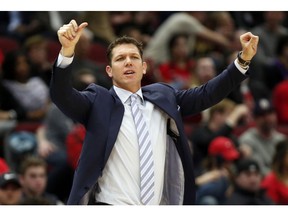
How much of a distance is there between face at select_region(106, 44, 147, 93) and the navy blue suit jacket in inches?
4.3

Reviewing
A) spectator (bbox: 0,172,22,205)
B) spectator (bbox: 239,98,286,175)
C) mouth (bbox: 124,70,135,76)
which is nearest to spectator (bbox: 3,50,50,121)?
spectator (bbox: 239,98,286,175)

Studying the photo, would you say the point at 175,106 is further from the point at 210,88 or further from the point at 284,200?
the point at 284,200

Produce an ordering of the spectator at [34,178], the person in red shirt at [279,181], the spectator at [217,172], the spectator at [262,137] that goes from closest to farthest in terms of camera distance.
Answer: the spectator at [34,178] < the spectator at [217,172] < the person in red shirt at [279,181] < the spectator at [262,137]

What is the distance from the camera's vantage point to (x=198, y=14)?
1127cm

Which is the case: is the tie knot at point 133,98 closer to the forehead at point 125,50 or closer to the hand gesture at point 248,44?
the forehead at point 125,50

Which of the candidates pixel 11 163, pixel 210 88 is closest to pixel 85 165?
pixel 210 88

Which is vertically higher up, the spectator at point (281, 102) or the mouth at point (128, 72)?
the mouth at point (128, 72)

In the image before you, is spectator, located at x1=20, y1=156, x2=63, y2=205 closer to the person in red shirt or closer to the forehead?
the person in red shirt

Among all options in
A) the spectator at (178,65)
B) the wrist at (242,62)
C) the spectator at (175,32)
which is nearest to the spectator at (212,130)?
the spectator at (178,65)

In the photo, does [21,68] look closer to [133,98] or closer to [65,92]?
[133,98]

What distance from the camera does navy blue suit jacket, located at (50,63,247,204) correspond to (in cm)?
503

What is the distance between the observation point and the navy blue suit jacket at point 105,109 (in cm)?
503

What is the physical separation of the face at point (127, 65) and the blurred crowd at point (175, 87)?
2005 mm
